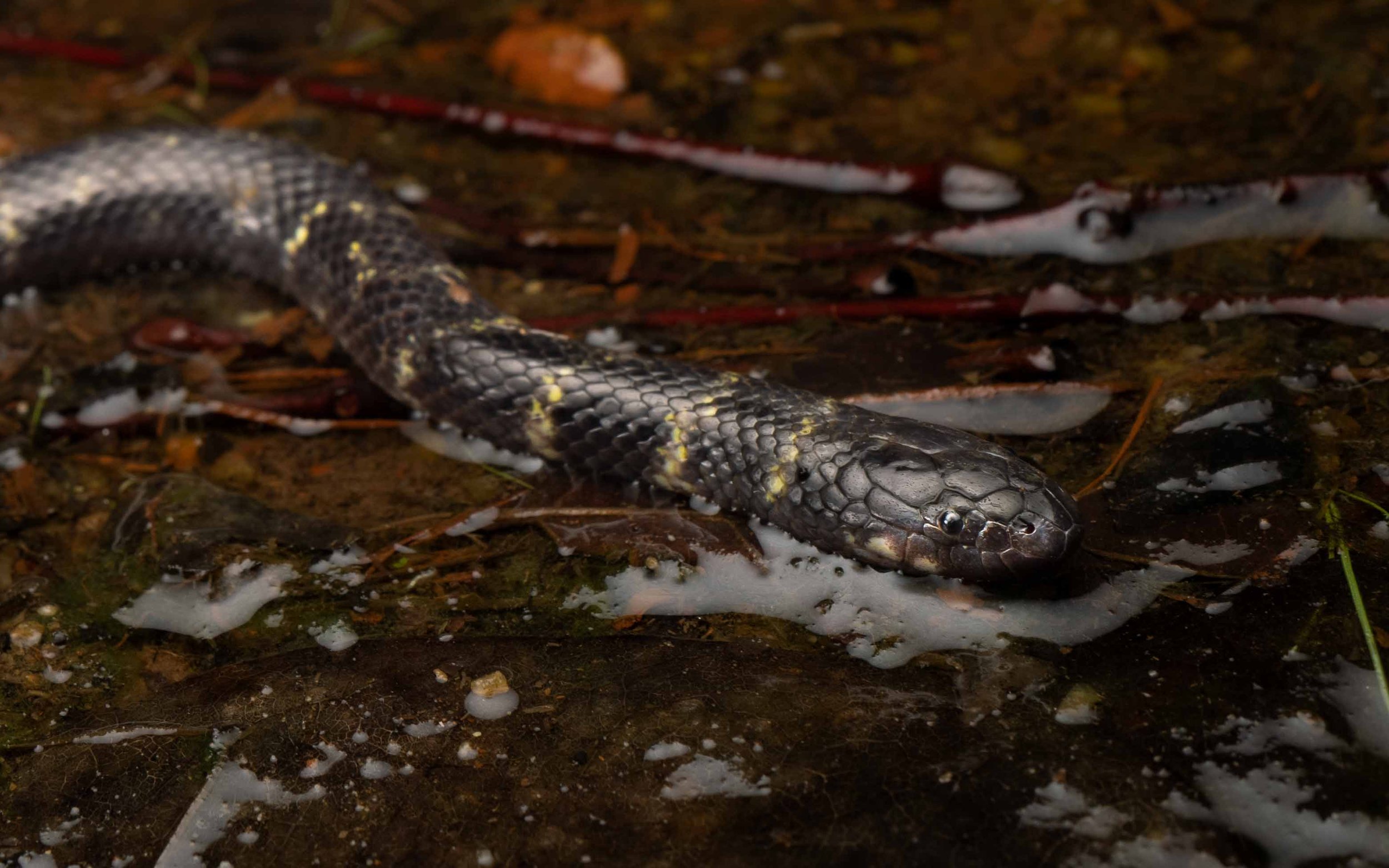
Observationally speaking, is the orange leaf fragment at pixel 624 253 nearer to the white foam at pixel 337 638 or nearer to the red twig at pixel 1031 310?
Answer: the red twig at pixel 1031 310

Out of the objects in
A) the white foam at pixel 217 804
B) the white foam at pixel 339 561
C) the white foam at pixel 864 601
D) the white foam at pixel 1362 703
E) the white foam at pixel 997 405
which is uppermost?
the white foam at pixel 997 405

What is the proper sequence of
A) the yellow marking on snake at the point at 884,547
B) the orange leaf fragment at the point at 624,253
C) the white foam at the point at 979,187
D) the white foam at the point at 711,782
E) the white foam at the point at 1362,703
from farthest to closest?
1. the white foam at the point at 979,187
2. the orange leaf fragment at the point at 624,253
3. the yellow marking on snake at the point at 884,547
4. the white foam at the point at 711,782
5. the white foam at the point at 1362,703

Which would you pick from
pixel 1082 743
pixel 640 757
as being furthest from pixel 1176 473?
pixel 640 757

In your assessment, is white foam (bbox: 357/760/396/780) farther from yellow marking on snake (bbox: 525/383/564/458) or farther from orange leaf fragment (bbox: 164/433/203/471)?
orange leaf fragment (bbox: 164/433/203/471)

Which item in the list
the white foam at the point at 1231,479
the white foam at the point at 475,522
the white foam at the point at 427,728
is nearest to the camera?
the white foam at the point at 427,728

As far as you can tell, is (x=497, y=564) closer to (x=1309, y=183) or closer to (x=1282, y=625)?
(x=1282, y=625)

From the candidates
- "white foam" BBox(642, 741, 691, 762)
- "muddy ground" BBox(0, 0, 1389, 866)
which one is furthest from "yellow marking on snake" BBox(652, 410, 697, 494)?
"white foam" BBox(642, 741, 691, 762)

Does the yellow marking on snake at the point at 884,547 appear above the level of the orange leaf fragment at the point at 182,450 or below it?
above

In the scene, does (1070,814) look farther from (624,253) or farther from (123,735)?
(624,253)

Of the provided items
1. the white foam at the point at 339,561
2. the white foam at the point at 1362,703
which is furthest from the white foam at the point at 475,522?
the white foam at the point at 1362,703
